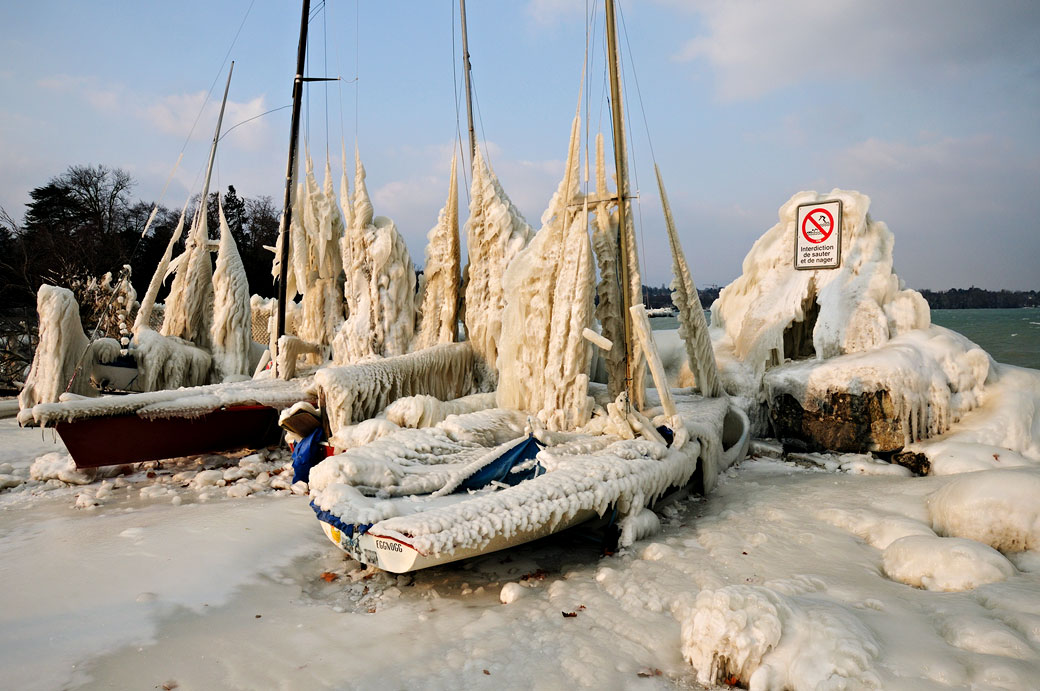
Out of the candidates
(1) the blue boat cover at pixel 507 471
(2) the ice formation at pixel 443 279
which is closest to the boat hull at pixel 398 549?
(1) the blue boat cover at pixel 507 471

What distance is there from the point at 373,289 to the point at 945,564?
7429 millimetres

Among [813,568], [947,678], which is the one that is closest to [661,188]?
[813,568]

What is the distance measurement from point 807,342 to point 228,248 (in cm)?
970

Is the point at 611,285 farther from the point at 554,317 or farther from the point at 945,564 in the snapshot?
the point at 945,564

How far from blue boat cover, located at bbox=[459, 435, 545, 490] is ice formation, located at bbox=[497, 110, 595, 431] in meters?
1.14

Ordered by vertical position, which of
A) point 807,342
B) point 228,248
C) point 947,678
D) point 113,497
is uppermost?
point 228,248

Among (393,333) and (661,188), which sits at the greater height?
(661,188)

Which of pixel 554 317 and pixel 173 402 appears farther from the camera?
pixel 173 402

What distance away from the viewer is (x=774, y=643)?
8.86ft

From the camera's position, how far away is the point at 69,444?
6094 millimetres

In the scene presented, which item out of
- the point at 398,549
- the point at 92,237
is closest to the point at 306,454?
the point at 398,549

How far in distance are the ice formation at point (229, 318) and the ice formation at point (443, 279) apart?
3246mm

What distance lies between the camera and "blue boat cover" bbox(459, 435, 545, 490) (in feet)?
14.9

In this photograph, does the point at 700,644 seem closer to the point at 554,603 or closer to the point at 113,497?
the point at 554,603
